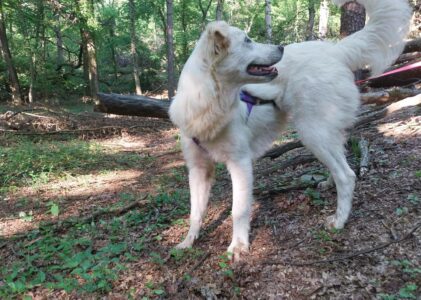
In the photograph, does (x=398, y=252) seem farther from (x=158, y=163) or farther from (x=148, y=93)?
(x=148, y=93)

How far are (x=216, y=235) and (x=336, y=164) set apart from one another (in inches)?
57.5

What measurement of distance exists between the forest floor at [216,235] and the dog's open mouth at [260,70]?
158 centimetres

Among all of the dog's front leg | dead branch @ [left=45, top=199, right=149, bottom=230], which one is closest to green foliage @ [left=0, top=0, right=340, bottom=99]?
dead branch @ [left=45, top=199, right=149, bottom=230]

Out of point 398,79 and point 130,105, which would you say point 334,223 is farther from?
point 130,105

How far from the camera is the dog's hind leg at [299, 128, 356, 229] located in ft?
12.2

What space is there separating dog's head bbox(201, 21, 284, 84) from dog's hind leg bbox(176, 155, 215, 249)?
38.5 inches

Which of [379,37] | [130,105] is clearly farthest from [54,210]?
[379,37]

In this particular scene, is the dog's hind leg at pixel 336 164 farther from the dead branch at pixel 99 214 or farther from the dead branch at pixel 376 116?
the dead branch at pixel 99 214

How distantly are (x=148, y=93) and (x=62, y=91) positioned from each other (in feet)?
19.5

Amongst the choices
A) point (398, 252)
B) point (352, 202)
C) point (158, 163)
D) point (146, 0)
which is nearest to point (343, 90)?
point (352, 202)

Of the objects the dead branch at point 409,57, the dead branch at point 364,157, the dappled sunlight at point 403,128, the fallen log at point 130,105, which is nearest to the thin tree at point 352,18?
the dead branch at point 409,57

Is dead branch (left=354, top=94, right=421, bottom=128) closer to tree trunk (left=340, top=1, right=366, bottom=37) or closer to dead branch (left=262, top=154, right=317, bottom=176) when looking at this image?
dead branch (left=262, top=154, right=317, bottom=176)

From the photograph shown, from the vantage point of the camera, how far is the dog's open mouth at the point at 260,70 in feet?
11.4

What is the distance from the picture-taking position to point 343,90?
3873 mm
